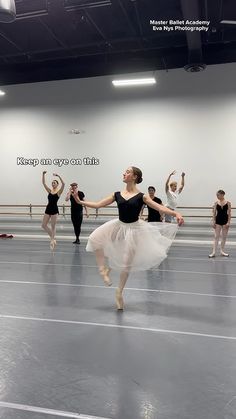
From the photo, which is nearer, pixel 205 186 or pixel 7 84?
pixel 205 186

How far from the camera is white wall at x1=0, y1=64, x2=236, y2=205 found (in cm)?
1204

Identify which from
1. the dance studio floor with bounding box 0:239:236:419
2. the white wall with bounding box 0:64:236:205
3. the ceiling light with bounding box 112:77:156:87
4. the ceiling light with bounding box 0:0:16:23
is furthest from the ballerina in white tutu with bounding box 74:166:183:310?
the white wall with bounding box 0:64:236:205

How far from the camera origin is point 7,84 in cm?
1338

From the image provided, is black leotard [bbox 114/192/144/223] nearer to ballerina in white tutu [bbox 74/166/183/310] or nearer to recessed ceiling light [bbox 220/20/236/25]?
ballerina in white tutu [bbox 74/166/183/310]

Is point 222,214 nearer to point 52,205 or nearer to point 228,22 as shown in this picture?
point 52,205

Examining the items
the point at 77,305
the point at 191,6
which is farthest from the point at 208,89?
the point at 77,305

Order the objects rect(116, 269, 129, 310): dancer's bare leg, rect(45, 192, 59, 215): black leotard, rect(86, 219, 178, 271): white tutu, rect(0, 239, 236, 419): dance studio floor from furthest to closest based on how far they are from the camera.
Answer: rect(45, 192, 59, 215): black leotard < rect(116, 269, 129, 310): dancer's bare leg < rect(86, 219, 178, 271): white tutu < rect(0, 239, 236, 419): dance studio floor

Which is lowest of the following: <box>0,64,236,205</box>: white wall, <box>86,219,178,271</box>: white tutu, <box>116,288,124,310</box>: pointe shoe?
<box>116,288,124,310</box>: pointe shoe

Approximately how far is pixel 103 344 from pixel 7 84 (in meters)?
11.9

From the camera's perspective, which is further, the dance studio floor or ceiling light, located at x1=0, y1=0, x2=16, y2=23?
ceiling light, located at x1=0, y1=0, x2=16, y2=23

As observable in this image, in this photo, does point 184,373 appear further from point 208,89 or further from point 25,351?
point 208,89

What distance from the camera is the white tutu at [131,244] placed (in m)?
4.52

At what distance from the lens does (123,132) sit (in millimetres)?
12859

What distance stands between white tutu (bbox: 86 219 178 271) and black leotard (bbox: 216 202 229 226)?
459cm
